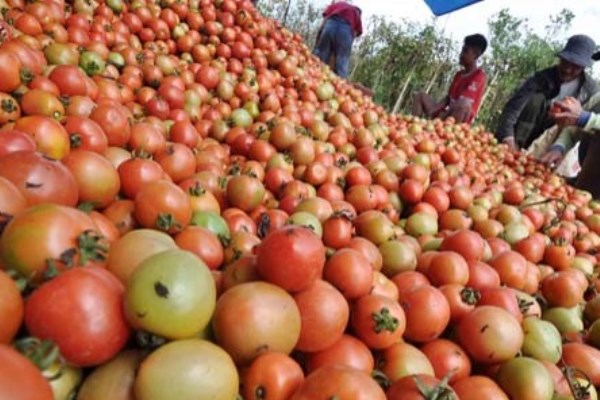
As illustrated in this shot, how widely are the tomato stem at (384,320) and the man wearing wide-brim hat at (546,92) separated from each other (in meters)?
5.47

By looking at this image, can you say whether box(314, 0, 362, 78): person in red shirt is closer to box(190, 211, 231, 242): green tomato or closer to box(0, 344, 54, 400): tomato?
box(190, 211, 231, 242): green tomato

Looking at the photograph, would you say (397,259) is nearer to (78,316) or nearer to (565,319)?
(565,319)

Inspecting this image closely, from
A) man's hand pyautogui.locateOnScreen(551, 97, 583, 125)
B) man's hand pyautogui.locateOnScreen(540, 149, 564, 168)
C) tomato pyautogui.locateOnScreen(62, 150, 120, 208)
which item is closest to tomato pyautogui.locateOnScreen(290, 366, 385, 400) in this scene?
tomato pyautogui.locateOnScreen(62, 150, 120, 208)

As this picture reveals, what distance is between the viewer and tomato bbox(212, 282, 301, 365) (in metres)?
1.05

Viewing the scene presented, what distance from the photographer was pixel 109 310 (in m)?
0.94

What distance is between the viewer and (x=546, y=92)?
6.14 meters

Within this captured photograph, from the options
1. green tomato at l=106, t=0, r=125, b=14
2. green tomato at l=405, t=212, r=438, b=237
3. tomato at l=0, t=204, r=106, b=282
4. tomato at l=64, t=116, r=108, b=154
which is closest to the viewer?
tomato at l=0, t=204, r=106, b=282

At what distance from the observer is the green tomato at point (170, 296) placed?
0.92 meters

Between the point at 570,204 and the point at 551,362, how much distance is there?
2.44m

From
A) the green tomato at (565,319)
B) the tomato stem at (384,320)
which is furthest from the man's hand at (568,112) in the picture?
the tomato stem at (384,320)

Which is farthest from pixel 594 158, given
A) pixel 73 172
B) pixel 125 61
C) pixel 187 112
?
pixel 73 172

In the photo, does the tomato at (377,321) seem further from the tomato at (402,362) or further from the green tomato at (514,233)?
the green tomato at (514,233)

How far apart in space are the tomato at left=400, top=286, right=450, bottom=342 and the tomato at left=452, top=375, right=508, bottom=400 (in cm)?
17

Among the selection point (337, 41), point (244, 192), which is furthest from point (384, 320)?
point (337, 41)
